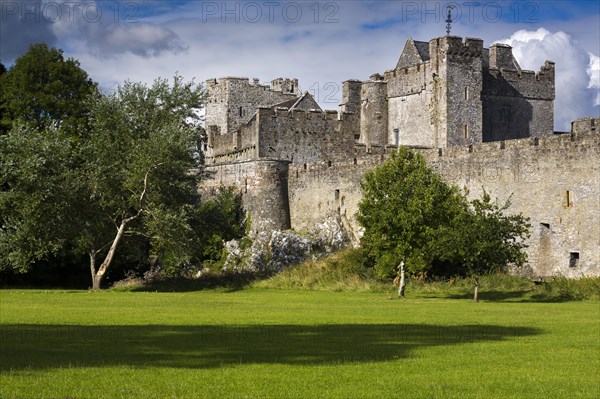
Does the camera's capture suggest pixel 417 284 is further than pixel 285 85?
No

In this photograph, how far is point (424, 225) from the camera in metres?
35.6

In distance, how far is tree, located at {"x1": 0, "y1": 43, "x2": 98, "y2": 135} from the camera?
53.1m

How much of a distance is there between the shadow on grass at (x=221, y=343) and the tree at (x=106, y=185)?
65.4 ft

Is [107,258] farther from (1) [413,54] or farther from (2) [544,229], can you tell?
(1) [413,54]

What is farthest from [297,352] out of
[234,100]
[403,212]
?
[234,100]

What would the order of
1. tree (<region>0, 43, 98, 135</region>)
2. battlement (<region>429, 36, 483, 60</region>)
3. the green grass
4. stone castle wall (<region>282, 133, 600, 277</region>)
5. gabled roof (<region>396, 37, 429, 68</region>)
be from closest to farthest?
the green grass
stone castle wall (<region>282, 133, 600, 277</region>)
tree (<region>0, 43, 98, 135</region>)
battlement (<region>429, 36, 483, 60</region>)
gabled roof (<region>396, 37, 429, 68</region>)

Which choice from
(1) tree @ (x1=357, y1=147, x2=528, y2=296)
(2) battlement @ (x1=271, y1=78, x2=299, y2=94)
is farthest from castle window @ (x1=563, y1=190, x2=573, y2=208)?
(2) battlement @ (x1=271, y1=78, x2=299, y2=94)

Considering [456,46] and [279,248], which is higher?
[456,46]

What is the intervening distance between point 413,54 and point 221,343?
44.6 m

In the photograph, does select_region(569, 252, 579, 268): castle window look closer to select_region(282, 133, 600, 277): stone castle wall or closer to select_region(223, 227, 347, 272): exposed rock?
select_region(282, 133, 600, 277): stone castle wall

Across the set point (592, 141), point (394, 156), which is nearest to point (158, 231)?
point (394, 156)

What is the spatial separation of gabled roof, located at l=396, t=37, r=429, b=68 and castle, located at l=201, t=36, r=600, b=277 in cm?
10

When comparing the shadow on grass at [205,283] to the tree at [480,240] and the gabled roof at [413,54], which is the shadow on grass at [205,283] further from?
the gabled roof at [413,54]

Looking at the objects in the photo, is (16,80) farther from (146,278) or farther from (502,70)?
(502,70)
